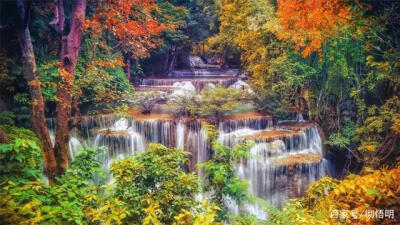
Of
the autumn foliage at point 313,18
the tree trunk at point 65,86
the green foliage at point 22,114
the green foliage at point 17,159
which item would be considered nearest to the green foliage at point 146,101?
the tree trunk at point 65,86

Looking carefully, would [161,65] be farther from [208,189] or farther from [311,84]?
[208,189]

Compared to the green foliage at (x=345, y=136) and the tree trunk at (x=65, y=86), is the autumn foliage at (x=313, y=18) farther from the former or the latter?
the tree trunk at (x=65, y=86)

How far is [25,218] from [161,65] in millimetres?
17479

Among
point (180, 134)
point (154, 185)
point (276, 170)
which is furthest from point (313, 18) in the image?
point (180, 134)

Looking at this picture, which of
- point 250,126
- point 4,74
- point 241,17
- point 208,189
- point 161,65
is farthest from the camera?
point 161,65

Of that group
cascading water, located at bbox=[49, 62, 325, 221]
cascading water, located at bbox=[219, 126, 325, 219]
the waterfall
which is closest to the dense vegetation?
cascading water, located at bbox=[49, 62, 325, 221]

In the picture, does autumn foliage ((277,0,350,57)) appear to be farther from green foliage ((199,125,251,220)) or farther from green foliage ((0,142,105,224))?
green foliage ((0,142,105,224))

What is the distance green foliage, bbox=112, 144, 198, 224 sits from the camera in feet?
11.5

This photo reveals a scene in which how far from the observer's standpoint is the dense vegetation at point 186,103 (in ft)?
11.1

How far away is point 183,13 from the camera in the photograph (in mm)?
17281

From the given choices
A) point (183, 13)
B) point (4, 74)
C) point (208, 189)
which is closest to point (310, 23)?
point (208, 189)

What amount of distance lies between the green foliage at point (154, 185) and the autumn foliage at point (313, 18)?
3.48 metres

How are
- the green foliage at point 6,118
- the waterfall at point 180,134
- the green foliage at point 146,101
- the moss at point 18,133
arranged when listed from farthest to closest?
the green foliage at point 146,101 → the waterfall at point 180,134 → the green foliage at point 6,118 → the moss at point 18,133
